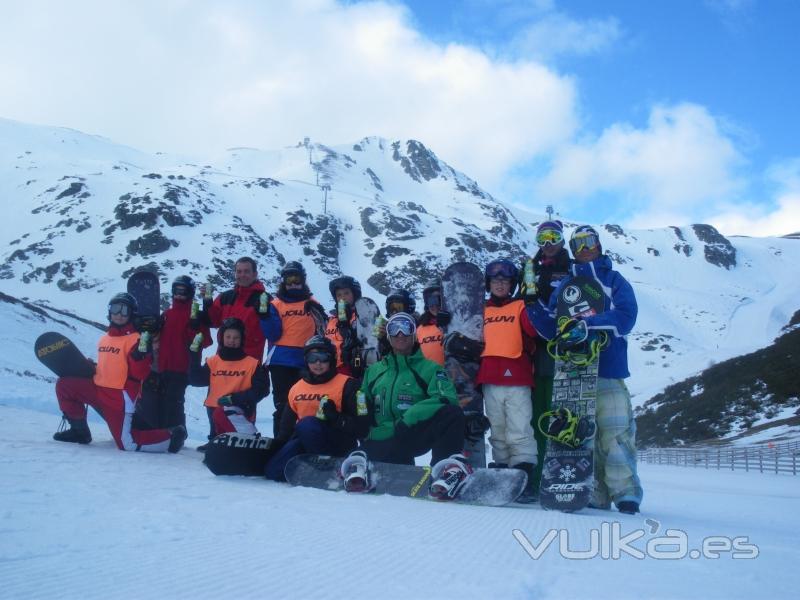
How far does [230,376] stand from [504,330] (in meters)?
2.88

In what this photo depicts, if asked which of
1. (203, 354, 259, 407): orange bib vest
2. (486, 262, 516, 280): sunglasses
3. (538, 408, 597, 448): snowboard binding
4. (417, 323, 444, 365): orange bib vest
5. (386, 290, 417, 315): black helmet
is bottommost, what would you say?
(538, 408, 597, 448): snowboard binding

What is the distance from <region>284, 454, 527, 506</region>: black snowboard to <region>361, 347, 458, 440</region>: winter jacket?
47 centimetres

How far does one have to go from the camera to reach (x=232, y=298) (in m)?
6.66

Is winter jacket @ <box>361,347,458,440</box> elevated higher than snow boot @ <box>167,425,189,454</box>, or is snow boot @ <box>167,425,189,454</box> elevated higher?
winter jacket @ <box>361,347,458,440</box>

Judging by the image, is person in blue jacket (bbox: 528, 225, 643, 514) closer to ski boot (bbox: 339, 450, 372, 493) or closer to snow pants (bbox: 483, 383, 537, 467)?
snow pants (bbox: 483, 383, 537, 467)

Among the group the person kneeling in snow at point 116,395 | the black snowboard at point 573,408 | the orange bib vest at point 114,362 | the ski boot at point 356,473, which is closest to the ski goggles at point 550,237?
the black snowboard at point 573,408

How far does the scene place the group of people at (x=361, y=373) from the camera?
4.40 m

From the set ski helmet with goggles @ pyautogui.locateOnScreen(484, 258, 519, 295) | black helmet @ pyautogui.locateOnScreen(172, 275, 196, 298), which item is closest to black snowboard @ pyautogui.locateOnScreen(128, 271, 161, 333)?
black helmet @ pyautogui.locateOnScreen(172, 275, 196, 298)

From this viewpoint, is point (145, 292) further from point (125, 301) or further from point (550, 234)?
point (550, 234)

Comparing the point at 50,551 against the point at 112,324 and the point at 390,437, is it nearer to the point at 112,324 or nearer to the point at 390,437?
the point at 390,437

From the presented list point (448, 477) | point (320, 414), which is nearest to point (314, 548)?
point (448, 477)

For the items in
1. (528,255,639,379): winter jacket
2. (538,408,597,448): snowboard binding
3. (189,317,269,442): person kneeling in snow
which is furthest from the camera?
(189,317,269,442): person kneeling in snow

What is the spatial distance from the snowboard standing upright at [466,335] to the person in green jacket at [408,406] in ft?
1.20

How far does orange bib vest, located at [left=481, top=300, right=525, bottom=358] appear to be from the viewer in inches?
186
